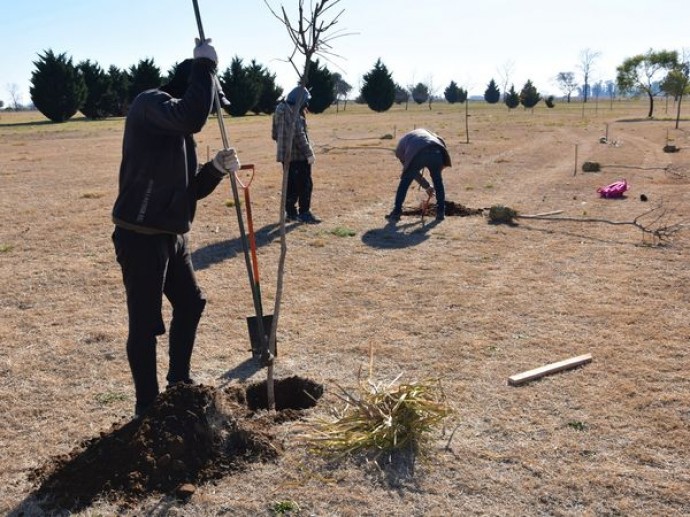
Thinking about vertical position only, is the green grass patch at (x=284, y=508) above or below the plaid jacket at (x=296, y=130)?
below

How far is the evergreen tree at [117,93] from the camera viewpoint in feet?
150

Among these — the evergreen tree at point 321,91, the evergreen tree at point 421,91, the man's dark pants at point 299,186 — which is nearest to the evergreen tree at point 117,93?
the evergreen tree at point 321,91

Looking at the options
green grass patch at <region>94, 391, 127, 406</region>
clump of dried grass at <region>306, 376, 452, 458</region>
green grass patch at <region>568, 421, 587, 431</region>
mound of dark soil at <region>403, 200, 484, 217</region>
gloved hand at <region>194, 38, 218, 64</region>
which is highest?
gloved hand at <region>194, 38, 218, 64</region>

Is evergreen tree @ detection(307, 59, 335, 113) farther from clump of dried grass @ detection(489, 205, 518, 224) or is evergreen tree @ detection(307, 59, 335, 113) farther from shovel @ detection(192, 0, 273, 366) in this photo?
shovel @ detection(192, 0, 273, 366)

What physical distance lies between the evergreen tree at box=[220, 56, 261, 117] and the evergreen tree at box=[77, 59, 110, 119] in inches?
319

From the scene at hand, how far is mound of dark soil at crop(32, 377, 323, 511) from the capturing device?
10.5 ft

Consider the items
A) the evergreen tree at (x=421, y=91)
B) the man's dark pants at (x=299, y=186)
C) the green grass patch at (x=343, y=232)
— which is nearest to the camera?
the green grass patch at (x=343, y=232)

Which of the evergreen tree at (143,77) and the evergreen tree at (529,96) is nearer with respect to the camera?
the evergreen tree at (143,77)

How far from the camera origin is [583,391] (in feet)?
14.2

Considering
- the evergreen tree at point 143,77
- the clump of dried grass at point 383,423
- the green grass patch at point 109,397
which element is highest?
the evergreen tree at point 143,77

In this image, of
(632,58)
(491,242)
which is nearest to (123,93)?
(632,58)

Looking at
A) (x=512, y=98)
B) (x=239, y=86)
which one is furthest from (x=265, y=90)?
(x=512, y=98)

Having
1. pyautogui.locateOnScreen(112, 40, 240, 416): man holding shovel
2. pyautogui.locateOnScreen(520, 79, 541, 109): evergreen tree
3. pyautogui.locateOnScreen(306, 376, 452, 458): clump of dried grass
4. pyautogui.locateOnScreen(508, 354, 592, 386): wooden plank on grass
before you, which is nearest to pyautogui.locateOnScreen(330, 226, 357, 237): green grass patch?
pyautogui.locateOnScreen(508, 354, 592, 386): wooden plank on grass

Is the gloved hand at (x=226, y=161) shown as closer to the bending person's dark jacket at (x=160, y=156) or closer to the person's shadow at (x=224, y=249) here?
the bending person's dark jacket at (x=160, y=156)
